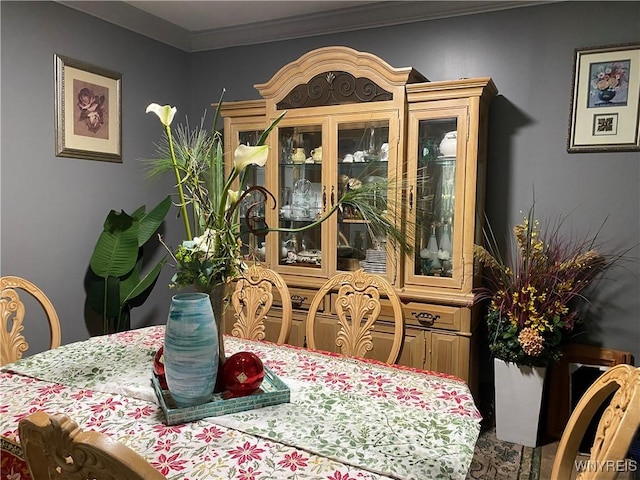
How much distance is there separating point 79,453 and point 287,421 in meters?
0.59

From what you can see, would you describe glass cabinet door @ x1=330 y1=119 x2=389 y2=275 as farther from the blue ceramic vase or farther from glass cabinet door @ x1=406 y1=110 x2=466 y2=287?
the blue ceramic vase

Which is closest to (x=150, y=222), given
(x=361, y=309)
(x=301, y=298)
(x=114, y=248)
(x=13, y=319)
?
(x=114, y=248)

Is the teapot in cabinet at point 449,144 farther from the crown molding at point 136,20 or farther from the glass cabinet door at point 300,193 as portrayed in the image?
the crown molding at point 136,20

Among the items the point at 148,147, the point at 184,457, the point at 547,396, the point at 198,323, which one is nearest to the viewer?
the point at 184,457

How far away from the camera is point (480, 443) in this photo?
2447mm

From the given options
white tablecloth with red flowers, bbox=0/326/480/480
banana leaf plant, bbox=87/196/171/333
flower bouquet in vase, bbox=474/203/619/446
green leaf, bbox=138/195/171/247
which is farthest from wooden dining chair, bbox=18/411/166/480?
green leaf, bbox=138/195/171/247

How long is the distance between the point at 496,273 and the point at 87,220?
2411 mm

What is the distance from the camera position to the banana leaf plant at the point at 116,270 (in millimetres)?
2670

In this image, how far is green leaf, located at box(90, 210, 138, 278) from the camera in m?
2.67

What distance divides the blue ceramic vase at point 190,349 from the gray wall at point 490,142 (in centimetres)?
174

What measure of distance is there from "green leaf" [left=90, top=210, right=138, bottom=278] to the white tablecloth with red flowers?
1.06m

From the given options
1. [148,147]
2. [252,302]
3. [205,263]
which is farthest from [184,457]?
[148,147]

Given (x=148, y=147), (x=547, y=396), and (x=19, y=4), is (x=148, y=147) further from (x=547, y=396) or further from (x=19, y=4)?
(x=547, y=396)

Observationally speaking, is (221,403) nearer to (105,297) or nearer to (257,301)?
(257,301)
